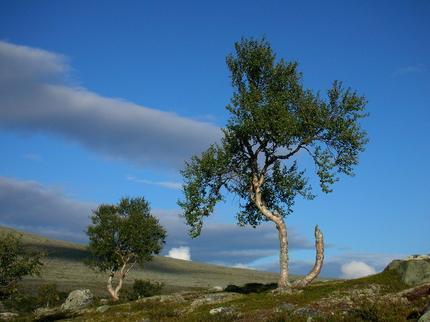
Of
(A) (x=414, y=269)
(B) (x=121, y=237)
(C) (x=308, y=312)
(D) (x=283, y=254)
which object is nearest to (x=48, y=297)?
(B) (x=121, y=237)

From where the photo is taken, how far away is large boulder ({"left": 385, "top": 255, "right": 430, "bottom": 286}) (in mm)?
45000

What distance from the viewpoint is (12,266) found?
152 feet

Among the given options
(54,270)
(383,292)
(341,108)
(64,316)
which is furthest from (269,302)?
(54,270)

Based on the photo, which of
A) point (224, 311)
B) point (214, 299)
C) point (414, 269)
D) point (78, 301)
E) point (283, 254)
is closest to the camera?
point (224, 311)

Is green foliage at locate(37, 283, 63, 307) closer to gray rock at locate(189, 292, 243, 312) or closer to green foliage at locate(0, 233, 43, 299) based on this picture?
green foliage at locate(0, 233, 43, 299)

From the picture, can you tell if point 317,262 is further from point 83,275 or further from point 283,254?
point 83,275

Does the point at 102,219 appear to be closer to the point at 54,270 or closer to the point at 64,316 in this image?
the point at 64,316

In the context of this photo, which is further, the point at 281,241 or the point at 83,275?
the point at 83,275

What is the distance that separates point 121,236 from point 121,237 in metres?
0.19

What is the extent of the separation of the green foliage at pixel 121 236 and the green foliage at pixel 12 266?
132 ft

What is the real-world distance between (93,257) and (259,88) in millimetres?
50768

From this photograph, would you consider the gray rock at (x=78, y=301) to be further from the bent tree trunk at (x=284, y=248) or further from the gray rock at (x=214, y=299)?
the bent tree trunk at (x=284, y=248)

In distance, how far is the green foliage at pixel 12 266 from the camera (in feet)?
151

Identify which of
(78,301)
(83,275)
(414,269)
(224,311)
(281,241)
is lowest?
(78,301)
